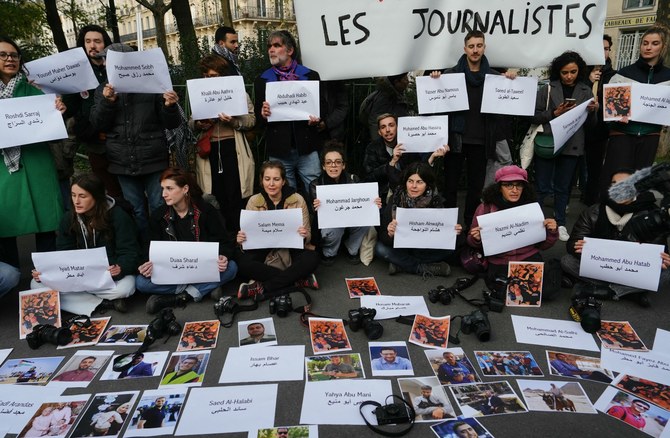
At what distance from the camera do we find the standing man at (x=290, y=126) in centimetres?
431

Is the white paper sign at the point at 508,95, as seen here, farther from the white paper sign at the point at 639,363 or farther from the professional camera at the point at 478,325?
the white paper sign at the point at 639,363

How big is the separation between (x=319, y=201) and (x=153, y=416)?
2235mm

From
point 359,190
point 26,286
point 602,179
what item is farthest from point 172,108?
point 602,179

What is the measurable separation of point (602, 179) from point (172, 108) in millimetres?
4735

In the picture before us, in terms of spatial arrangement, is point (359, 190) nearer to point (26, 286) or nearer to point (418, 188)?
point (418, 188)

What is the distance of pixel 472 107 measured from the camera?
450 centimetres

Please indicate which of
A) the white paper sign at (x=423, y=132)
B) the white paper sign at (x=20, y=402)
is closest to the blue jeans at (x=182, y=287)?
the white paper sign at (x=20, y=402)

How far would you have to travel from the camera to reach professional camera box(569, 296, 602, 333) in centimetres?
325

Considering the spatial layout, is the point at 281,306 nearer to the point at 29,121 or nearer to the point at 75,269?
the point at 75,269

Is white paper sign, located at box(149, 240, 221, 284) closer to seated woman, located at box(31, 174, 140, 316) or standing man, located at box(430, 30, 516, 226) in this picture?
seated woman, located at box(31, 174, 140, 316)

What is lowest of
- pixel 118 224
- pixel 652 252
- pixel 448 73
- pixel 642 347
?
pixel 642 347

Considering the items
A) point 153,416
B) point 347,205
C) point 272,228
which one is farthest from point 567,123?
point 153,416

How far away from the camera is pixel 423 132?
4449 mm

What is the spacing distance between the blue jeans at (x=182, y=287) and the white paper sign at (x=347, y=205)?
99cm
